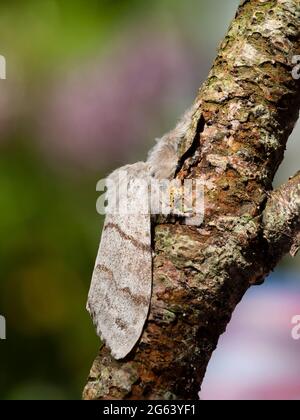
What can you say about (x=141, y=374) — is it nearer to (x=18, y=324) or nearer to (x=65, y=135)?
(x=18, y=324)

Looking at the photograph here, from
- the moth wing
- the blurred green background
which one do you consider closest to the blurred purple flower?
the blurred green background

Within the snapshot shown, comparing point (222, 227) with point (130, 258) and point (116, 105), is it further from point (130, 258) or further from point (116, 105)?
→ point (116, 105)

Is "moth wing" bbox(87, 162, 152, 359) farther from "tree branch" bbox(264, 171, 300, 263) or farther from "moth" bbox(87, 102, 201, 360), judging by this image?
"tree branch" bbox(264, 171, 300, 263)

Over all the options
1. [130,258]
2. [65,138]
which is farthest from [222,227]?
[65,138]

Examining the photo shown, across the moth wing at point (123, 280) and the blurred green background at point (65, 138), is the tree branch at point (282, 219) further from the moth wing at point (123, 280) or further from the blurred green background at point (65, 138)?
the blurred green background at point (65, 138)

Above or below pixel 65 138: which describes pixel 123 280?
below

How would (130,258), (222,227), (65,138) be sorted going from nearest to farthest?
(222,227)
(130,258)
(65,138)

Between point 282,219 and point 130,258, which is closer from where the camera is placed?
point 282,219

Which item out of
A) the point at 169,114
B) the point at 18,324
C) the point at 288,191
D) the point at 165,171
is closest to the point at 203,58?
the point at 169,114
